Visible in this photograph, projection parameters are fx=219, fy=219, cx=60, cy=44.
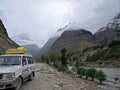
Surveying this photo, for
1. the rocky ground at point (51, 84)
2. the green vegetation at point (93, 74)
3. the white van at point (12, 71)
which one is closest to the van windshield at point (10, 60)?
the white van at point (12, 71)

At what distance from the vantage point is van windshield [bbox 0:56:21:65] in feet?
47.6

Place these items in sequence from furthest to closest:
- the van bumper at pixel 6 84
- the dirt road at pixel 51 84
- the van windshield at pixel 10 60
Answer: the dirt road at pixel 51 84 → the van windshield at pixel 10 60 → the van bumper at pixel 6 84

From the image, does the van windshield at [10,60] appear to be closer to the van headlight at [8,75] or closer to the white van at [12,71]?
the white van at [12,71]

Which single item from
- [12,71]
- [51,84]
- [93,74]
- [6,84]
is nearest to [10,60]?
[12,71]

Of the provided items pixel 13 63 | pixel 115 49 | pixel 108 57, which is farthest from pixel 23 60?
pixel 115 49

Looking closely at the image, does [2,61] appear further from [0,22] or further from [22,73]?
[0,22]

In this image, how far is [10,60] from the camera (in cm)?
1483

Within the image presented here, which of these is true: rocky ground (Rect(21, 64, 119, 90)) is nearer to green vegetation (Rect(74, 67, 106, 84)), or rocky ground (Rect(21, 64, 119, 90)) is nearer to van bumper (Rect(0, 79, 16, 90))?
van bumper (Rect(0, 79, 16, 90))

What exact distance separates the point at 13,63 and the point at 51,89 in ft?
11.5

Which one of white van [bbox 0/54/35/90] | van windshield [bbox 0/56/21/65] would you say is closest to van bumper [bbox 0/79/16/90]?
white van [bbox 0/54/35/90]

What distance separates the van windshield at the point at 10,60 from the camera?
14.5 meters

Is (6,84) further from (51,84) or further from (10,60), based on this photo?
(51,84)

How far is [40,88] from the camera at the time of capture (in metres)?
15.9

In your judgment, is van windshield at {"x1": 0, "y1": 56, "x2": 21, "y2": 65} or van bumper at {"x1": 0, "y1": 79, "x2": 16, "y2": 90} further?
van windshield at {"x1": 0, "y1": 56, "x2": 21, "y2": 65}
